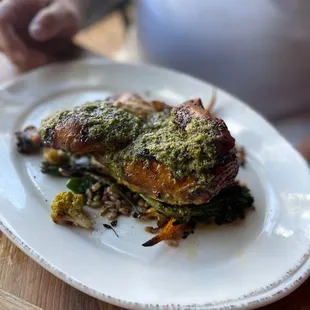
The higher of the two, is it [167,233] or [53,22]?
[53,22]

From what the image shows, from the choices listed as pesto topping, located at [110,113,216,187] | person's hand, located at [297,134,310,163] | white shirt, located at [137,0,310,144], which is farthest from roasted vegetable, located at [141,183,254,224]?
white shirt, located at [137,0,310,144]

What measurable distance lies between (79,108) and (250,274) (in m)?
0.74

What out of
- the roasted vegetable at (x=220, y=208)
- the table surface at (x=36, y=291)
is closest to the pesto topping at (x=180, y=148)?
the roasted vegetable at (x=220, y=208)

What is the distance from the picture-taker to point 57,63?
1.90 metres

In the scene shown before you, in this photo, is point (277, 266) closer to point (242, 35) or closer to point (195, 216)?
point (195, 216)

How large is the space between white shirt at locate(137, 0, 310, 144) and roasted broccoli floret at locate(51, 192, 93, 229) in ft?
3.37

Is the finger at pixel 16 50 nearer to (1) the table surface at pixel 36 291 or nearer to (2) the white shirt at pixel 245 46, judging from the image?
(2) the white shirt at pixel 245 46

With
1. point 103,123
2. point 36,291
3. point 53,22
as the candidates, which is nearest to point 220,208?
point 103,123

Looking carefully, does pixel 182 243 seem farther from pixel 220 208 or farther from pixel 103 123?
pixel 103 123

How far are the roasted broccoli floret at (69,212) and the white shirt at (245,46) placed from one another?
1.03 metres

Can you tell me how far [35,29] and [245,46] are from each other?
0.89 metres

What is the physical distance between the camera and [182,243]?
1.30 meters

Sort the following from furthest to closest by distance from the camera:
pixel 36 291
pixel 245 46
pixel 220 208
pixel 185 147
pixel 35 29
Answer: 1. pixel 245 46
2. pixel 35 29
3. pixel 220 208
4. pixel 185 147
5. pixel 36 291

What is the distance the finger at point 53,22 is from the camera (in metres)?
1.79
